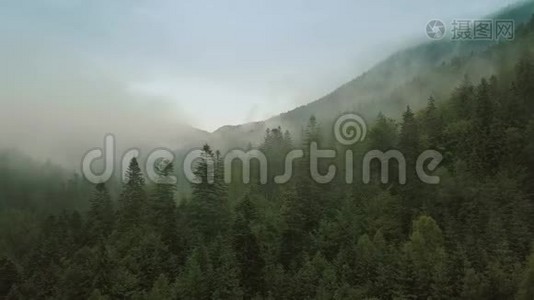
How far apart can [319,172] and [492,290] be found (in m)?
47.0

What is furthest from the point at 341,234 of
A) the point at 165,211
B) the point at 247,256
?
the point at 165,211

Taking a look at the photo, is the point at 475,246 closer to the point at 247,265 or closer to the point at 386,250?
the point at 386,250

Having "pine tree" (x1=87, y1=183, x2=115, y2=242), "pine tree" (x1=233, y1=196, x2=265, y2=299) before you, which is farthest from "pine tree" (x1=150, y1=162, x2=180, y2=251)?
"pine tree" (x1=233, y1=196, x2=265, y2=299)

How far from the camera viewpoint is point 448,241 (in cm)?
7456

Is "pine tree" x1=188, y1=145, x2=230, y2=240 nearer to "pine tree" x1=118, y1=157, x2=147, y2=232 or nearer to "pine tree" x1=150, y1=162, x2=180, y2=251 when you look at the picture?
"pine tree" x1=150, y1=162, x2=180, y2=251

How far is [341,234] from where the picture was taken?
8444 centimetres

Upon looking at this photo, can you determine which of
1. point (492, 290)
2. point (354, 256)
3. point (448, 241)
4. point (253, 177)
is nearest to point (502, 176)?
point (448, 241)

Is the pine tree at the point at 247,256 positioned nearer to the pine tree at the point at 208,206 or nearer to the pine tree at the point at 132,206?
the pine tree at the point at 208,206

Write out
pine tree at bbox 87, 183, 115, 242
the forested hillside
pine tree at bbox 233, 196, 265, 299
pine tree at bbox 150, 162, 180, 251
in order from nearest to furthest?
1. the forested hillside
2. pine tree at bbox 233, 196, 265, 299
3. pine tree at bbox 150, 162, 180, 251
4. pine tree at bbox 87, 183, 115, 242

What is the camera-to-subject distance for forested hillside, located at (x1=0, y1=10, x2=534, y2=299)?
66.9m

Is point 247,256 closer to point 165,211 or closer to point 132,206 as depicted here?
point 165,211

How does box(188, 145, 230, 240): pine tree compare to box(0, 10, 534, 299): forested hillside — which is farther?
box(188, 145, 230, 240): pine tree

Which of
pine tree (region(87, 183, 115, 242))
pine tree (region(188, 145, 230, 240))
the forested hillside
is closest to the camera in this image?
the forested hillside

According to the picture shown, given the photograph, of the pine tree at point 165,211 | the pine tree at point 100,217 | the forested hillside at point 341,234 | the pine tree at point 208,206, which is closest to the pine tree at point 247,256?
the forested hillside at point 341,234
